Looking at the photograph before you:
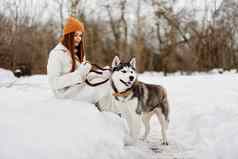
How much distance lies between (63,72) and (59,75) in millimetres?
63

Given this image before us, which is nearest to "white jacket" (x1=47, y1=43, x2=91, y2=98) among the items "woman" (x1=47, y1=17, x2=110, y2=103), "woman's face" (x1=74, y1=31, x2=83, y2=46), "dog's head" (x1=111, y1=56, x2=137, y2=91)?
"woman" (x1=47, y1=17, x2=110, y2=103)

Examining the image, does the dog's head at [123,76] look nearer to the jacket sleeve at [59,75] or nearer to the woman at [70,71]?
the woman at [70,71]

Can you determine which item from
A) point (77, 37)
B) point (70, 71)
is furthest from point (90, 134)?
point (77, 37)

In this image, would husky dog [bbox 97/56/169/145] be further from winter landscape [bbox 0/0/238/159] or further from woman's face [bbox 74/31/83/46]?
woman's face [bbox 74/31/83/46]

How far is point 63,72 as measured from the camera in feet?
13.0

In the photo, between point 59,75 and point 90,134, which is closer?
point 90,134

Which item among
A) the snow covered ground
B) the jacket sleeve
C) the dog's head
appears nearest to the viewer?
the snow covered ground

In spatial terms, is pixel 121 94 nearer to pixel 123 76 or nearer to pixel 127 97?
pixel 127 97

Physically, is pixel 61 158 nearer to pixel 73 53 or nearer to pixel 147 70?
pixel 73 53

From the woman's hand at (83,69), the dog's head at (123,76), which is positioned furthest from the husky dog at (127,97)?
the woman's hand at (83,69)

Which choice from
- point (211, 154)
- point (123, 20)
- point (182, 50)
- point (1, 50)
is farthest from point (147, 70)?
point (211, 154)

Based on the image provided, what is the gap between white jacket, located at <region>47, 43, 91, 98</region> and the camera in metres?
3.87

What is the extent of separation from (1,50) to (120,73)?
9.65 meters

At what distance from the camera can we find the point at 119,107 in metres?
4.05
